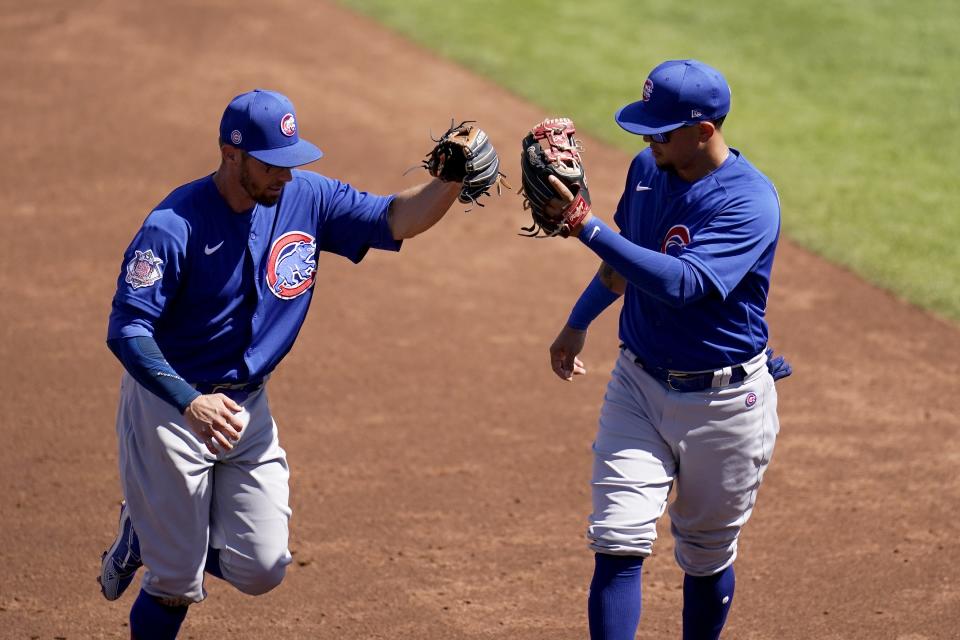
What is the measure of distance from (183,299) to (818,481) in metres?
3.34

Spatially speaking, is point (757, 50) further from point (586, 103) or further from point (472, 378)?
point (472, 378)

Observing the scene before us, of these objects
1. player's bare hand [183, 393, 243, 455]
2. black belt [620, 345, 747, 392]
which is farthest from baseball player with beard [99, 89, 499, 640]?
black belt [620, 345, 747, 392]

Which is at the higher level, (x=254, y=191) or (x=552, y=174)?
(x=552, y=174)

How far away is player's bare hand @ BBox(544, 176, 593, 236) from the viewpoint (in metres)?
3.88

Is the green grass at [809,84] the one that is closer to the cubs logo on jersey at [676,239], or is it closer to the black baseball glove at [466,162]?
the cubs logo on jersey at [676,239]

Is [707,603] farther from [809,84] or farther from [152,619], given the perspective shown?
[809,84]

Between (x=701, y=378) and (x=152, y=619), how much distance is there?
197 cm

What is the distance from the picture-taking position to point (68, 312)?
7645 mm

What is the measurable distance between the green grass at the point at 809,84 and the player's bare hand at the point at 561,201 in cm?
492

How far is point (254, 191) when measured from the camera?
13.5 feet

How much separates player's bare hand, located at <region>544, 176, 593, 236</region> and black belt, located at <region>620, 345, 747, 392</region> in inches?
24.4

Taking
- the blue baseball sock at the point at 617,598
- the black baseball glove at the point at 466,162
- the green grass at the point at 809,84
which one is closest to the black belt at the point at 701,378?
the blue baseball sock at the point at 617,598

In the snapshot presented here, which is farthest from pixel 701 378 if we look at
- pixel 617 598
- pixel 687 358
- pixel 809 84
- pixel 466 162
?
pixel 809 84

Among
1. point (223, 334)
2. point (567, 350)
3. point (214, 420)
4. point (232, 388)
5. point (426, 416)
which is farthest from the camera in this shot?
point (426, 416)
